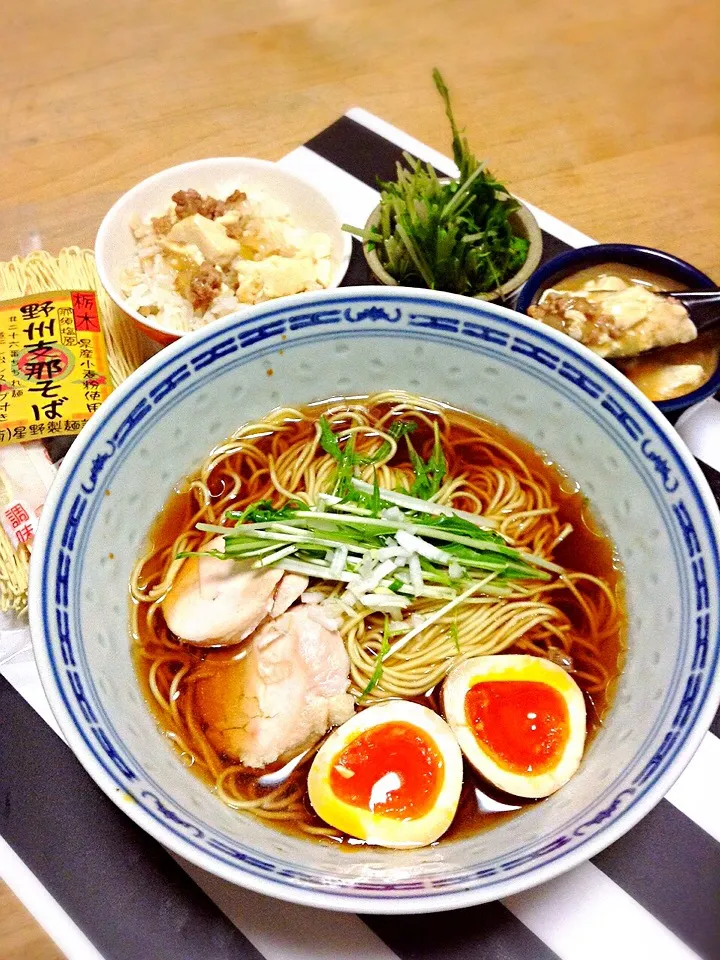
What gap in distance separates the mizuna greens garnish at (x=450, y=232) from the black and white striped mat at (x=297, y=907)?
4.02 ft

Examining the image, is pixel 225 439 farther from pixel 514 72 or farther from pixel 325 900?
pixel 514 72

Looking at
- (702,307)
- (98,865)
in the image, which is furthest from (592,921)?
(702,307)

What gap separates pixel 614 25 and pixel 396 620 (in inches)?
103

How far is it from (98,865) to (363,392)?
1.06 m

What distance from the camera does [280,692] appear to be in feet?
4.63

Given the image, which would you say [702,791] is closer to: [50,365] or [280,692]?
[280,692]

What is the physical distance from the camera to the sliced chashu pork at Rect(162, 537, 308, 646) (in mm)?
1452

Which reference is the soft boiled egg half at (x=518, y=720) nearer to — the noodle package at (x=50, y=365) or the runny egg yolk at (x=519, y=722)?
the runny egg yolk at (x=519, y=722)

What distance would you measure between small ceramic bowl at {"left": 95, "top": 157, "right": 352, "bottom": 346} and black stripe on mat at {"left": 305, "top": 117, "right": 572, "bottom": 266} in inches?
11.1

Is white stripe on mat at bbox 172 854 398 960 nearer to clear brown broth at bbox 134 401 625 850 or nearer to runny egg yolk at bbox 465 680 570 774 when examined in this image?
clear brown broth at bbox 134 401 625 850

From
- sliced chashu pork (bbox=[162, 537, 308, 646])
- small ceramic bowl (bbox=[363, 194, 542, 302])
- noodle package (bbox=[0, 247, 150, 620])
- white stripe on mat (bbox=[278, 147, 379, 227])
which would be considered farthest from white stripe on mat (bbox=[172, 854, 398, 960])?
white stripe on mat (bbox=[278, 147, 379, 227])

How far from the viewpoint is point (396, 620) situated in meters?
1.50

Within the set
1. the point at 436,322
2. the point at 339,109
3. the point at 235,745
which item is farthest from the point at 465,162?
the point at 235,745

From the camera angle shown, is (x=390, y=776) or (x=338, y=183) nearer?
(x=390, y=776)
